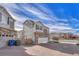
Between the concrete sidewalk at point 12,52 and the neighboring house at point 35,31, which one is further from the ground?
the neighboring house at point 35,31

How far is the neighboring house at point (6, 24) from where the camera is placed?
2.17 metres

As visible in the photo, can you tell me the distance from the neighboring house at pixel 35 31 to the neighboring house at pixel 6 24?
0.41 ft

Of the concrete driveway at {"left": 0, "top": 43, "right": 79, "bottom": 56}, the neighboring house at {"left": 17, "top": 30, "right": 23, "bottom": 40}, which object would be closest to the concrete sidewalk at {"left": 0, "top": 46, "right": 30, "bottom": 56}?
the concrete driveway at {"left": 0, "top": 43, "right": 79, "bottom": 56}

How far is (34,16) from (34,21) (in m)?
0.05

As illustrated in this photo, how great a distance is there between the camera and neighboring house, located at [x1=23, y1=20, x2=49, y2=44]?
2.17 meters

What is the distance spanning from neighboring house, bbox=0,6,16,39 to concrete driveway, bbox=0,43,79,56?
0.15m

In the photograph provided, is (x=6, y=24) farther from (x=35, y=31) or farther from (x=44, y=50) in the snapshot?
(x=44, y=50)

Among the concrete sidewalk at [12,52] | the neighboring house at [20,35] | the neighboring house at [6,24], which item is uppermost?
the neighboring house at [6,24]

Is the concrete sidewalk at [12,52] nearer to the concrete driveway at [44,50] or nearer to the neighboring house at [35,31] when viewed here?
the concrete driveway at [44,50]

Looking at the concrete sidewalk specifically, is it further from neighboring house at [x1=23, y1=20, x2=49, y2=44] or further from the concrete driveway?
neighboring house at [x1=23, y1=20, x2=49, y2=44]

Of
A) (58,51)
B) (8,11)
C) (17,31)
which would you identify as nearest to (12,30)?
(17,31)

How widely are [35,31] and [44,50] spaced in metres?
0.20

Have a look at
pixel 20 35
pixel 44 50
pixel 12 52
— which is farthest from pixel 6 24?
pixel 44 50

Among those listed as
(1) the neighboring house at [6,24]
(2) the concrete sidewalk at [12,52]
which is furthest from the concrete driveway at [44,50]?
(1) the neighboring house at [6,24]
